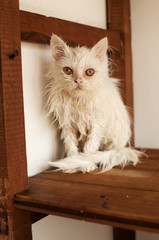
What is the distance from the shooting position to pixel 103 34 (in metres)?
1.17

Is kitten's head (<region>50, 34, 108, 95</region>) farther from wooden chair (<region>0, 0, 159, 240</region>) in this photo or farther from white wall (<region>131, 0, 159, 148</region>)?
white wall (<region>131, 0, 159, 148</region>)

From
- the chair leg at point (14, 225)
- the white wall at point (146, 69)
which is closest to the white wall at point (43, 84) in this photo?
the white wall at point (146, 69)

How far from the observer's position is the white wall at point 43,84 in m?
0.97

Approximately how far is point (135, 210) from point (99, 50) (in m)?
0.58

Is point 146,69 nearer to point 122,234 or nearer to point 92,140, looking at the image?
point 92,140

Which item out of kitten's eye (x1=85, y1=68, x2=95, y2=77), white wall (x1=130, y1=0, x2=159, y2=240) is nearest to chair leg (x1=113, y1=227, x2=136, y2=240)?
white wall (x1=130, y1=0, x2=159, y2=240)

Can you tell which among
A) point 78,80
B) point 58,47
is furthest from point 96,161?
point 58,47

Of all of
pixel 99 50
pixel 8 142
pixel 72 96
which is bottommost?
pixel 8 142

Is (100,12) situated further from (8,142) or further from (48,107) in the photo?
(8,142)

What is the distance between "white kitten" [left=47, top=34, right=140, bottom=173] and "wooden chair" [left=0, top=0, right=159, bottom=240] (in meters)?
0.08

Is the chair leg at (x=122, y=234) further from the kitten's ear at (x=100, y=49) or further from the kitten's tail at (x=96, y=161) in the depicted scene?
the kitten's ear at (x=100, y=49)

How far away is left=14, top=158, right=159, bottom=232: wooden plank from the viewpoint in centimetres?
62

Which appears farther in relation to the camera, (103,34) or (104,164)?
(103,34)

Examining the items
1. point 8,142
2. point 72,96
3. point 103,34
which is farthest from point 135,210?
point 103,34
